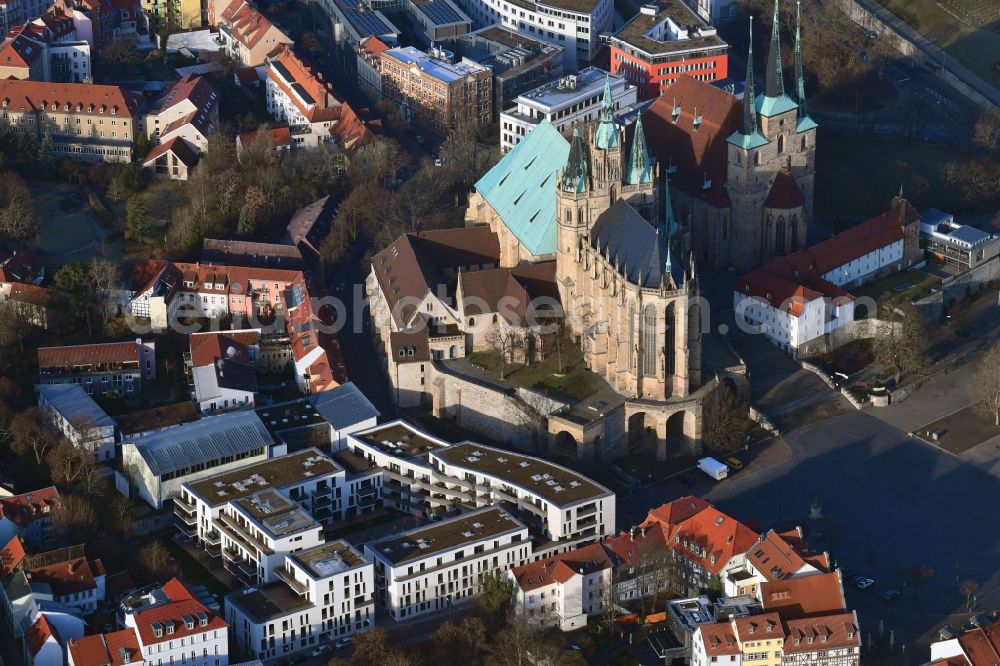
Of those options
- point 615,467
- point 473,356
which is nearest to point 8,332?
point 473,356

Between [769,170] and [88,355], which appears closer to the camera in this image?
[88,355]

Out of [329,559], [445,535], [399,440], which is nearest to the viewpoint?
[329,559]

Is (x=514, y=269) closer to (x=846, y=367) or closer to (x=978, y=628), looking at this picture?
(x=846, y=367)

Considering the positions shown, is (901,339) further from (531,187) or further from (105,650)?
(105,650)

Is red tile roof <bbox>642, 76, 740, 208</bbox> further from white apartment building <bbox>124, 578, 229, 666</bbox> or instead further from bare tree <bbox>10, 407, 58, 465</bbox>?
white apartment building <bbox>124, 578, 229, 666</bbox>

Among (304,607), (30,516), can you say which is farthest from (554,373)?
(30,516)

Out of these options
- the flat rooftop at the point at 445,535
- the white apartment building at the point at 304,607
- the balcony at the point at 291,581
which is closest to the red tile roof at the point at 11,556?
the white apartment building at the point at 304,607
